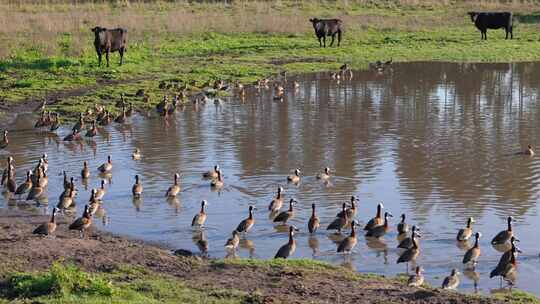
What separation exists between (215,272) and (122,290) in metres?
1.71

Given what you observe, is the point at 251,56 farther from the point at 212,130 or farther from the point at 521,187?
the point at 521,187

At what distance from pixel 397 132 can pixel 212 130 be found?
4581mm

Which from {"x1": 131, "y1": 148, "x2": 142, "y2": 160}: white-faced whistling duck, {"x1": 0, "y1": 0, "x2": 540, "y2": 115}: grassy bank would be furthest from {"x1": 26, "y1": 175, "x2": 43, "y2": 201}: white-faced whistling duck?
{"x1": 0, "y1": 0, "x2": 540, "y2": 115}: grassy bank

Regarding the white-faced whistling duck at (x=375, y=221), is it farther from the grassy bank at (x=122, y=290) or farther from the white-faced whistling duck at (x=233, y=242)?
the grassy bank at (x=122, y=290)

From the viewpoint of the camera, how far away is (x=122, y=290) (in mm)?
10984

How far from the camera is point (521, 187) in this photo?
18.0 m

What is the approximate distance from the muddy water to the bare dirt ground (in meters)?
1.12

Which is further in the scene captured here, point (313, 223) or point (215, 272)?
point (313, 223)

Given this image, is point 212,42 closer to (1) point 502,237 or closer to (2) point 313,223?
(2) point 313,223

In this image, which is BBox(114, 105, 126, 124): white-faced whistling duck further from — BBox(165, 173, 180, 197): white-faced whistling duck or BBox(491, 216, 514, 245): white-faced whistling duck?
BBox(491, 216, 514, 245): white-faced whistling duck

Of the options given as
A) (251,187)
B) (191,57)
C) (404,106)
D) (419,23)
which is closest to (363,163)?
(251,187)

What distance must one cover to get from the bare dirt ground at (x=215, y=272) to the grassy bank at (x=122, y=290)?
11cm

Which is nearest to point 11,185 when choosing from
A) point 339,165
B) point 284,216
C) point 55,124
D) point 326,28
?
point 284,216

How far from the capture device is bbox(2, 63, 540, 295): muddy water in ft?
48.4
